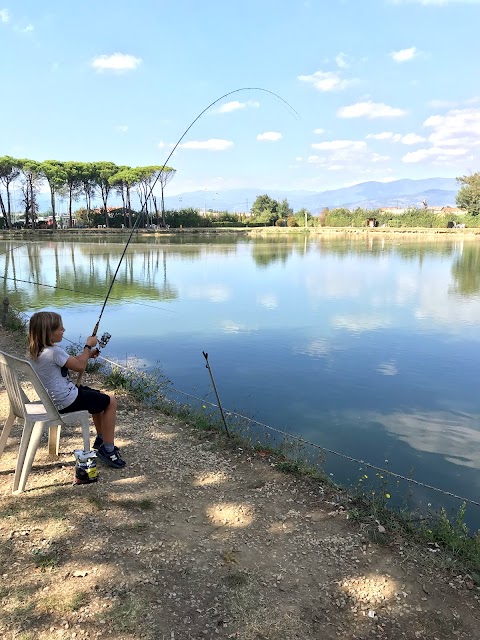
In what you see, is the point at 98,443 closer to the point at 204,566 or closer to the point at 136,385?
the point at 204,566

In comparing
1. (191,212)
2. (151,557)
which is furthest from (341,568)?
(191,212)

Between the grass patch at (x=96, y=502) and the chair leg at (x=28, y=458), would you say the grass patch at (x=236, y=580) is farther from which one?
the chair leg at (x=28, y=458)

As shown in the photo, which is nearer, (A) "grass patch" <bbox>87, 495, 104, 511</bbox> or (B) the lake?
(A) "grass patch" <bbox>87, 495, 104, 511</bbox>

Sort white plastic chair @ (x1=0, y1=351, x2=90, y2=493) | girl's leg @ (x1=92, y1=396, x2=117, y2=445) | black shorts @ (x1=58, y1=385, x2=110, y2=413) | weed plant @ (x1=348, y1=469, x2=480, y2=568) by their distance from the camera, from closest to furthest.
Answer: weed plant @ (x1=348, y1=469, x2=480, y2=568) → white plastic chair @ (x1=0, y1=351, x2=90, y2=493) → black shorts @ (x1=58, y1=385, x2=110, y2=413) → girl's leg @ (x1=92, y1=396, x2=117, y2=445)

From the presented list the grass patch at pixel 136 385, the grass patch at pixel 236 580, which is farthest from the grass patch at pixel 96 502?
the grass patch at pixel 136 385

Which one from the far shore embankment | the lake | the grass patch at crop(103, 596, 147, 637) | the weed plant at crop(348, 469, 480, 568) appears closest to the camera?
the grass patch at crop(103, 596, 147, 637)

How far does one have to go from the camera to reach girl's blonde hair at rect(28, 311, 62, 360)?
3.36 metres

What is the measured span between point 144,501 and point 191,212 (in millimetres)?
73401

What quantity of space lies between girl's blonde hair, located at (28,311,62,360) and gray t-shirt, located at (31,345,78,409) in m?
0.04

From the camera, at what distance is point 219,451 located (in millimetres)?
4305

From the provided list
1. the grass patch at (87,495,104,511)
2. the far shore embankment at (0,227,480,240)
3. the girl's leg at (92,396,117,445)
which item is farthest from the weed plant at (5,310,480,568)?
the far shore embankment at (0,227,480,240)

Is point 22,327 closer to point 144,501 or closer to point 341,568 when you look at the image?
point 144,501

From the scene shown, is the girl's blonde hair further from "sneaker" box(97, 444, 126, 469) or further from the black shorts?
"sneaker" box(97, 444, 126, 469)

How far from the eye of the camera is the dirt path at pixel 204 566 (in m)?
2.37
